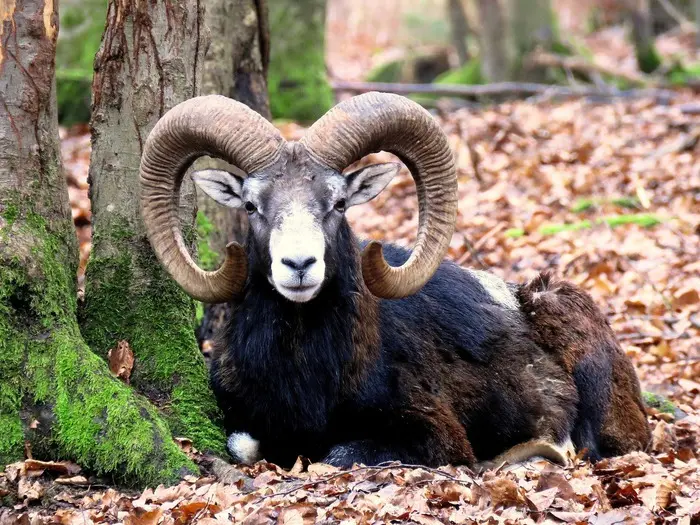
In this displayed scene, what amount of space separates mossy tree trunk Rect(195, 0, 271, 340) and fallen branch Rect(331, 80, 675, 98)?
1140 centimetres

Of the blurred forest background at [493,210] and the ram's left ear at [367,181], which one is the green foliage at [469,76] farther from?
the ram's left ear at [367,181]

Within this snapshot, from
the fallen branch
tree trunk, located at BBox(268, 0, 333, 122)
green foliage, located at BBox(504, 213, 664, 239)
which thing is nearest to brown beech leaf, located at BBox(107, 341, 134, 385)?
green foliage, located at BBox(504, 213, 664, 239)

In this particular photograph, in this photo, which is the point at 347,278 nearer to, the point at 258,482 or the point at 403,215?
the point at 258,482

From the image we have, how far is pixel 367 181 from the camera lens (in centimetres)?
775

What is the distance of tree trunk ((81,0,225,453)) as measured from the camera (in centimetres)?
752

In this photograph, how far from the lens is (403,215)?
15.1 metres

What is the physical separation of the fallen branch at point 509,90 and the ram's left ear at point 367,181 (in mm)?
14986

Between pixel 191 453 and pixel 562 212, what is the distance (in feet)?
29.0

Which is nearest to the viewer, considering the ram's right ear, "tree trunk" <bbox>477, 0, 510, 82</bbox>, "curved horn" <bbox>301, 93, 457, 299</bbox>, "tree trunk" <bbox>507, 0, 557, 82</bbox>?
"curved horn" <bbox>301, 93, 457, 299</bbox>

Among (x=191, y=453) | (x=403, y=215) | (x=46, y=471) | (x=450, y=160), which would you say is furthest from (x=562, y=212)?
(x=46, y=471)

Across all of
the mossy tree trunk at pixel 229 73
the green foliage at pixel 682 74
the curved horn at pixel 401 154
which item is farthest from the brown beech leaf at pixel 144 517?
the green foliage at pixel 682 74

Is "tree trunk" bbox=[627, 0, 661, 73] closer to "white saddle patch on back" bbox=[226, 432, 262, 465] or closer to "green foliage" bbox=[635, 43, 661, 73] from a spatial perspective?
"green foliage" bbox=[635, 43, 661, 73]

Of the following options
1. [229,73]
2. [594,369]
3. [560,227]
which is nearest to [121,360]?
[594,369]

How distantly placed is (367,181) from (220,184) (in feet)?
3.65
